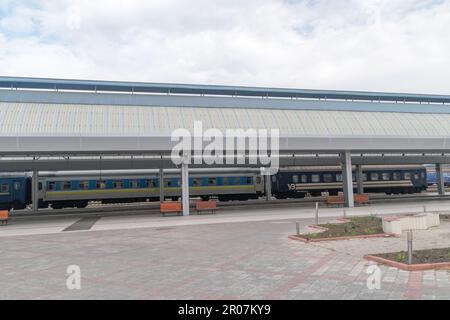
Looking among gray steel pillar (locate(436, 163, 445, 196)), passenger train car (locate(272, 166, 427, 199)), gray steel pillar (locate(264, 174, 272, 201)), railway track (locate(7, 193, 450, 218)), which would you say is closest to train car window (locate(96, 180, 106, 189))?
railway track (locate(7, 193, 450, 218))

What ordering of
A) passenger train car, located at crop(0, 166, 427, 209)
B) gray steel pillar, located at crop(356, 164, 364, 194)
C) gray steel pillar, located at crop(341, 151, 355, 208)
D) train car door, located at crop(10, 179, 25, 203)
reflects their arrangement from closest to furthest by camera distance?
gray steel pillar, located at crop(341, 151, 355, 208) < passenger train car, located at crop(0, 166, 427, 209) < train car door, located at crop(10, 179, 25, 203) < gray steel pillar, located at crop(356, 164, 364, 194)

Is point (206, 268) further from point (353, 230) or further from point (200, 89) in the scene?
point (200, 89)

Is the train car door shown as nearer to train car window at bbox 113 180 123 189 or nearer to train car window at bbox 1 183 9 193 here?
train car window at bbox 1 183 9 193

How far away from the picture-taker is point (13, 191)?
33.4 meters

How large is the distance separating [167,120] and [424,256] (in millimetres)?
17810

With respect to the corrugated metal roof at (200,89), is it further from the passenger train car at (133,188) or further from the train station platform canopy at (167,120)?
the passenger train car at (133,188)

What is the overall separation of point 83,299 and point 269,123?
20.0 meters

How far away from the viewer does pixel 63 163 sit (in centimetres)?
3088

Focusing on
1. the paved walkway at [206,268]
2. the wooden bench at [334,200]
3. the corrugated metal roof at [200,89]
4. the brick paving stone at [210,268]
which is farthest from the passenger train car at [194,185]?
the brick paving stone at [210,268]

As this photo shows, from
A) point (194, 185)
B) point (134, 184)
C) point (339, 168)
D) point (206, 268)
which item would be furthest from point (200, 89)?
point (206, 268)

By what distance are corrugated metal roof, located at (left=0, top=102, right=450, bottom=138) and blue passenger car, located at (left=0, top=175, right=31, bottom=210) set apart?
12.9m

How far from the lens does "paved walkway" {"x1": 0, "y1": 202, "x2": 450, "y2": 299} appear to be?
7.31 metres
